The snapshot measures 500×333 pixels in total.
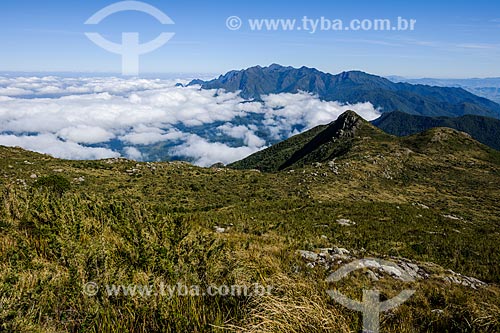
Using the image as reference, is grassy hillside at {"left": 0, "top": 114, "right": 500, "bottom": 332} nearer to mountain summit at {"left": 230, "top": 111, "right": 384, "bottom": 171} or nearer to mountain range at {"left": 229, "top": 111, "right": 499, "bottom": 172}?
mountain range at {"left": 229, "top": 111, "right": 499, "bottom": 172}

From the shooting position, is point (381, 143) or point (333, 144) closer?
point (381, 143)

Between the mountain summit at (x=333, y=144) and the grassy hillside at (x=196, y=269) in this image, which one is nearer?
the grassy hillside at (x=196, y=269)

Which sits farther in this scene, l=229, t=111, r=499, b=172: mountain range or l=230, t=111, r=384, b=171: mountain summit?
l=230, t=111, r=384, b=171: mountain summit

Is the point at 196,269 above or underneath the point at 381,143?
above

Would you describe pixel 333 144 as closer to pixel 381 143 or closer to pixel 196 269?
pixel 381 143

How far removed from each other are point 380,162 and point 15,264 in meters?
60.8

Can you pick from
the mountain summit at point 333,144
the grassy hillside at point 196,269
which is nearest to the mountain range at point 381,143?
the mountain summit at point 333,144

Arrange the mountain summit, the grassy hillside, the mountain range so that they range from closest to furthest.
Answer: the grassy hillside, the mountain range, the mountain summit

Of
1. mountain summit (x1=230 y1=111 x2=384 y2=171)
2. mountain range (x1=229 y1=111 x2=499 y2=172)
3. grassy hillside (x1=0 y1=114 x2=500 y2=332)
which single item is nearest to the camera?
grassy hillside (x1=0 y1=114 x2=500 y2=332)

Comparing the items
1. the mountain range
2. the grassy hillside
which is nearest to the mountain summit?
the mountain range

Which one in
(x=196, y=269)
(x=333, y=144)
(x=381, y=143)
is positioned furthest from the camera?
(x=333, y=144)

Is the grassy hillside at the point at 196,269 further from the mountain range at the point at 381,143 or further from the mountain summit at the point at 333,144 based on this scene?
the mountain summit at the point at 333,144

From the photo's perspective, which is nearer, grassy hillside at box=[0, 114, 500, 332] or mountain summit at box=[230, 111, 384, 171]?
grassy hillside at box=[0, 114, 500, 332]

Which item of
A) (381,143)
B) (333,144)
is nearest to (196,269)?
(381,143)
